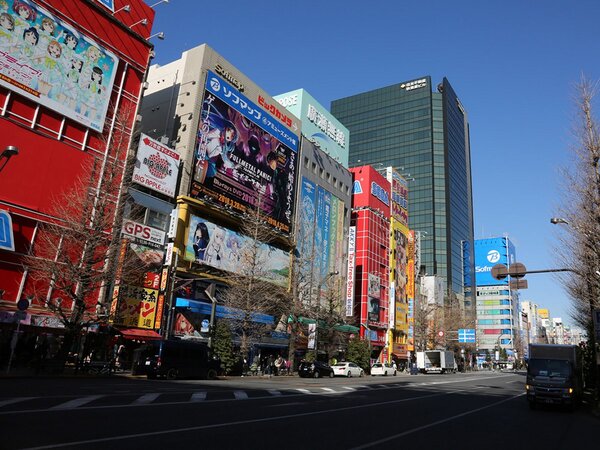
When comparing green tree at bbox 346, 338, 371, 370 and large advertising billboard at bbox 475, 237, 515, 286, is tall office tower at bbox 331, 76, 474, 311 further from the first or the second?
green tree at bbox 346, 338, 371, 370

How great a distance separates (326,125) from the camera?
62625 millimetres

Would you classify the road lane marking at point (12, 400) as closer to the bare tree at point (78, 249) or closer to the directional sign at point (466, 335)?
the bare tree at point (78, 249)

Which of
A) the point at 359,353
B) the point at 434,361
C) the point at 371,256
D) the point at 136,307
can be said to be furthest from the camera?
the point at 371,256

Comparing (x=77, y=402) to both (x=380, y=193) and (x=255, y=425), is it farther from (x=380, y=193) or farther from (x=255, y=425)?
(x=380, y=193)

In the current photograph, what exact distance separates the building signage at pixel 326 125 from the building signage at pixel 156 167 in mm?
27429

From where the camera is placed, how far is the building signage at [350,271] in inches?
2261

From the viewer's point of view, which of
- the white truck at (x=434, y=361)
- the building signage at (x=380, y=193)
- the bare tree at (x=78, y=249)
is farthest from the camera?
the building signage at (x=380, y=193)

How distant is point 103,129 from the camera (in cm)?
3200

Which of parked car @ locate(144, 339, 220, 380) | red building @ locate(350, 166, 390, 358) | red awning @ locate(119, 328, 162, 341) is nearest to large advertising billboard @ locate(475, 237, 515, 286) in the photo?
red building @ locate(350, 166, 390, 358)

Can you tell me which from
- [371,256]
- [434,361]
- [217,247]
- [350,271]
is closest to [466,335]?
[434,361]

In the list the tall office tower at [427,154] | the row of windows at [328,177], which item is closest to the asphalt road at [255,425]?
the row of windows at [328,177]

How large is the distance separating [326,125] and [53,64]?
1546 inches

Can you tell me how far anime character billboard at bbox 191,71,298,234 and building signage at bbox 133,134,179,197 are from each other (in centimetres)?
235

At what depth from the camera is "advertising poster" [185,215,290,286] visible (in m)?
37.6
